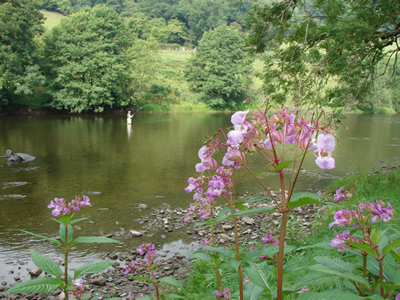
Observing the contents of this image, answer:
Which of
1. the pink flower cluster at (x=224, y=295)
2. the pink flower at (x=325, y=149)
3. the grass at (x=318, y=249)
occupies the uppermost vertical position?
the pink flower at (x=325, y=149)

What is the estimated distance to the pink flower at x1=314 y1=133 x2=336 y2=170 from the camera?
138cm

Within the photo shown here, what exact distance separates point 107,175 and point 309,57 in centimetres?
809

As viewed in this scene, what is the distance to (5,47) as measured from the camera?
105ft

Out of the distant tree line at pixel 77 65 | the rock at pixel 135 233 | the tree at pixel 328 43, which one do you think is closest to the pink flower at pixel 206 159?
the rock at pixel 135 233

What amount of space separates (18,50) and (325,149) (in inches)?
1514

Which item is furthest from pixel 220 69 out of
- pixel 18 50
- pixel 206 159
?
pixel 206 159

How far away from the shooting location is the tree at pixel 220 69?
52.7 metres

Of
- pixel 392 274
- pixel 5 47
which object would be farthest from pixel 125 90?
pixel 392 274

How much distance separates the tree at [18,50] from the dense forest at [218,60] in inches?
3.8

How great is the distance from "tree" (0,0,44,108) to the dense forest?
0.32 ft

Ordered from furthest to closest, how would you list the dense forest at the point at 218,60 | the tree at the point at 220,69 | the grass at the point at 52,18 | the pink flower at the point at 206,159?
the grass at the point at 52,18 → the tree at the point at 220,69 → the dense forest at the point at 218,60 → the pink flower at the point at 206,159

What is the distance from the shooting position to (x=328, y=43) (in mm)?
9469

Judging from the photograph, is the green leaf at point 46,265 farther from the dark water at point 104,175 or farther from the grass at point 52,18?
the grass at point 52,18

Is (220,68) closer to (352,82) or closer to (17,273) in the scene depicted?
(352,82)
